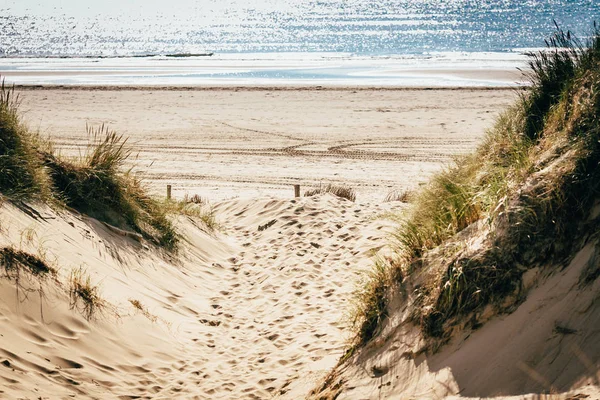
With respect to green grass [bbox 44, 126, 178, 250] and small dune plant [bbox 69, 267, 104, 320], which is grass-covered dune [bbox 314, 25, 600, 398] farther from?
green grass [bbox 44, 126, 178, 250]

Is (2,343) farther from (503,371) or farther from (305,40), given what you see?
(305,40)

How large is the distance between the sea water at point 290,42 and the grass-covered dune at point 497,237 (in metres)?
9.86

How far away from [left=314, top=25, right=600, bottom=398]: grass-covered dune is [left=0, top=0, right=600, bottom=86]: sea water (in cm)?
986

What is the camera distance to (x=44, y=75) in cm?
3594

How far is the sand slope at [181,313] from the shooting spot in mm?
5406

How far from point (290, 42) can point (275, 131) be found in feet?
130

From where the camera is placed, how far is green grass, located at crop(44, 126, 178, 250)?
8102mm

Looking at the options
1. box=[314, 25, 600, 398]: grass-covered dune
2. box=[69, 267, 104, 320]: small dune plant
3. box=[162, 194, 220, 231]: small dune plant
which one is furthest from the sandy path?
box=[314, 25, 600, 398]: grass-covered dune

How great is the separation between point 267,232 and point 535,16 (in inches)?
2960

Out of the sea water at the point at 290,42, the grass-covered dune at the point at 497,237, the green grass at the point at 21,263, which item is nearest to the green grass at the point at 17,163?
the green grass at the point at 21,263

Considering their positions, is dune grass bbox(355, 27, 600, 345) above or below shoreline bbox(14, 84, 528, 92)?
below

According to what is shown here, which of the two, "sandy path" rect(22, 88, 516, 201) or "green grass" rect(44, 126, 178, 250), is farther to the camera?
"sandy path" rect(22, 88, 516, 201)

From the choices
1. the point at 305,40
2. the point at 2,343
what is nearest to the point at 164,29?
the point at 305,40

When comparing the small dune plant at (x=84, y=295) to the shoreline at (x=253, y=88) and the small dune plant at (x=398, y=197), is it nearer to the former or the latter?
the small dune plant at (x=398, y=197)
